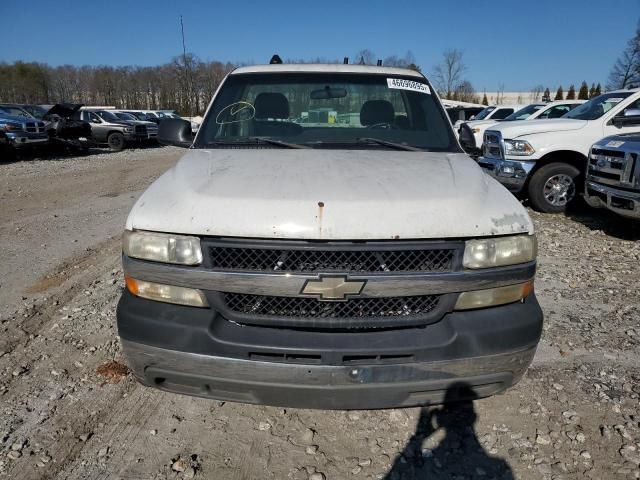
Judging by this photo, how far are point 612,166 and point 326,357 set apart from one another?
19.6 ft

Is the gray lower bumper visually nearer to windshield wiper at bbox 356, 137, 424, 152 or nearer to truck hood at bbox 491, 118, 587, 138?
windshield wiper at bbox 356, 137, 424, 152

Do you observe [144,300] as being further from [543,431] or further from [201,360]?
[543,431]

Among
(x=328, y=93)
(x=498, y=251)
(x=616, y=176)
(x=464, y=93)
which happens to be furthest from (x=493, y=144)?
→ (x=464, y=93)

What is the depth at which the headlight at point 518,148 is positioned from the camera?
300 inches

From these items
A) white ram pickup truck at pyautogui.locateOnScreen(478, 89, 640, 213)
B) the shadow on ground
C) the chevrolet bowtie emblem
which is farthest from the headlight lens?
white ram pickup truck at pyautogui.locateOnScreen(478, 89, 640, 213)

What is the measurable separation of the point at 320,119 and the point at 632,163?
4.61m

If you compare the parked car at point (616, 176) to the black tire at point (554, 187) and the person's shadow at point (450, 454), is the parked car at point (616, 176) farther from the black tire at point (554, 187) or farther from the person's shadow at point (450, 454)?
the person's shadow at point (450, 454)

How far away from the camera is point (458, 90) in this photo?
57.3m

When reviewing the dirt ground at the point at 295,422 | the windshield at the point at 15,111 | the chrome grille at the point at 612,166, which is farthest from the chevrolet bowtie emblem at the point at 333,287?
the windshield at the point at 15,111

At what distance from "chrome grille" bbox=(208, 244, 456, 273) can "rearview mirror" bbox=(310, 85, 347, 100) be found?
72.6 inches

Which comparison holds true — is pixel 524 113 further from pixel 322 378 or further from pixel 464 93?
pixel 464 93

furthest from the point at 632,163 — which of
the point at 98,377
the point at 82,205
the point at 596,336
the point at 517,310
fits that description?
the point at 82,205

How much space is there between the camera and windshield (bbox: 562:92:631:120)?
25.5 ft

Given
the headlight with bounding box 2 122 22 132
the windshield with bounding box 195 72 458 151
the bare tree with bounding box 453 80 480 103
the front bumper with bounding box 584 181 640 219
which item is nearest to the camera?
the windshield with bounding box 195 72 458 151
